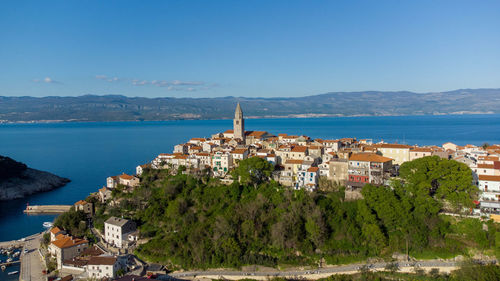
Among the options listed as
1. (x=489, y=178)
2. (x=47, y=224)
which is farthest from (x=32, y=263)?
(x=489, y=178)

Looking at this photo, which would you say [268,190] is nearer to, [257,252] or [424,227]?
[257,252]

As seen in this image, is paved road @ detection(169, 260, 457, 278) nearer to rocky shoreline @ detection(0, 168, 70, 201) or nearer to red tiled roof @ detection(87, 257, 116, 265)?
red tiled roof @ detection(87, 257, 116, 265)

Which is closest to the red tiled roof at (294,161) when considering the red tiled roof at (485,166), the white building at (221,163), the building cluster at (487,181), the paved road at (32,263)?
the white building at (221,163)

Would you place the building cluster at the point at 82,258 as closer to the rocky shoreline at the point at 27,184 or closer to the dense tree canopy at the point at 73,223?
the dense tree canopy at the point at 73,223

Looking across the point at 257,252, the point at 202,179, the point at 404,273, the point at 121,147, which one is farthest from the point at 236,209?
the point at 121,147

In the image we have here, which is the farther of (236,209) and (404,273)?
(236,209)

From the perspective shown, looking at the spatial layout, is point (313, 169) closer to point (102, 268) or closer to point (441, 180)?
point (441, 180)
